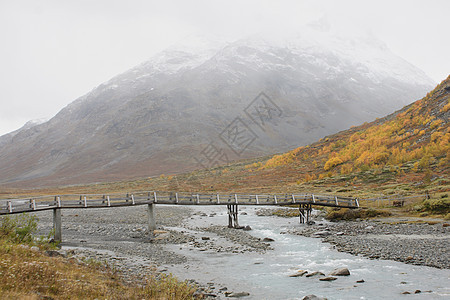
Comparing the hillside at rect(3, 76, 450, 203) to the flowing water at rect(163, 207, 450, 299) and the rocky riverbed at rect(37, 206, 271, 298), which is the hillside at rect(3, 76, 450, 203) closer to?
the flowing water at rect(163, 207, 450, 299)

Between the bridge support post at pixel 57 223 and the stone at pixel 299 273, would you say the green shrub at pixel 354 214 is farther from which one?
the bridge support post at pixel 57 223

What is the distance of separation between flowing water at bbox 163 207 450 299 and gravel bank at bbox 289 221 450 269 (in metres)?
1.06

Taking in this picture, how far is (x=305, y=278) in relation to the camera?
55.6 ft

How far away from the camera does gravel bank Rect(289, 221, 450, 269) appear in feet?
63.1

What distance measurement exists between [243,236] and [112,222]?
62.6 feet

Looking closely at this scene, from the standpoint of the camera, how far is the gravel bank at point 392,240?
19219 millimetres

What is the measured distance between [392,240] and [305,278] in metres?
10.7

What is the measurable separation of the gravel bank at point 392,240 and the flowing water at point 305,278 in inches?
41.7

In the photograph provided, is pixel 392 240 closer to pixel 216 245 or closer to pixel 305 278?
pixel 305 278

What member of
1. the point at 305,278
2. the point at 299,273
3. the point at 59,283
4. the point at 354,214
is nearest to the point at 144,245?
the point at 299,273

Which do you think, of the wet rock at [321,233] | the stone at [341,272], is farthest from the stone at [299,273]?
the wet rock at [321,233]

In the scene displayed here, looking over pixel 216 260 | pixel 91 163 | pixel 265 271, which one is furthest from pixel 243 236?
pixel 91 163

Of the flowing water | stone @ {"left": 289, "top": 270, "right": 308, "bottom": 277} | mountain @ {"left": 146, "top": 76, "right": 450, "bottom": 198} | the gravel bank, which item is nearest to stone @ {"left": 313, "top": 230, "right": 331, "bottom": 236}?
the gravel bank

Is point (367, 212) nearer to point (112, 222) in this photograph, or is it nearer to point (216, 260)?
point (216, 260)
